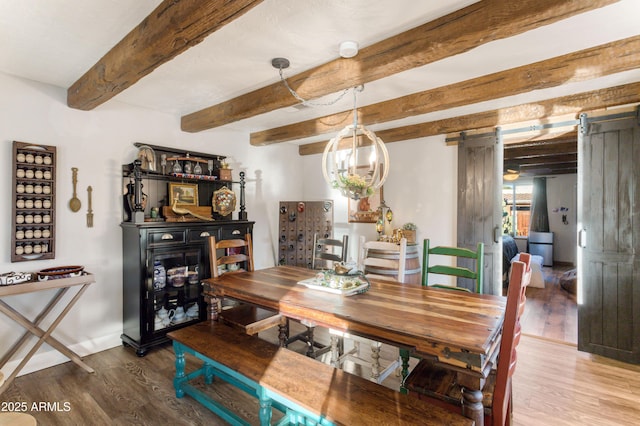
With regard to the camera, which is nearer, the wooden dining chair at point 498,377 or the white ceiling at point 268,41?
the wooden dining chair at point 498,377

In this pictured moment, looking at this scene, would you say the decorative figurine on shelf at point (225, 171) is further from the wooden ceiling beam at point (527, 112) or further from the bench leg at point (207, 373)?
the bench leg at point (207, 373)

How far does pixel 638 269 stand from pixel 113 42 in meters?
4.54

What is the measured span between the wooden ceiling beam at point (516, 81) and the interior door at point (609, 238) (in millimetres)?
1052

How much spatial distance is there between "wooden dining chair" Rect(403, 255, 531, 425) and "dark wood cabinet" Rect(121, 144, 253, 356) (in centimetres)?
249

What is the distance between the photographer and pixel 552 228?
8039 mm

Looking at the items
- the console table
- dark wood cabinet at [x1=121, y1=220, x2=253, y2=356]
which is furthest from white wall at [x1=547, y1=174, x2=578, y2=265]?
the console table

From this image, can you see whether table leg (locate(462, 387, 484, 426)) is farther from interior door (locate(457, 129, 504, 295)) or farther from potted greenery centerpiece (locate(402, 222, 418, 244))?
potted greenery centerpiece (locate(402, 222, 418, 244))

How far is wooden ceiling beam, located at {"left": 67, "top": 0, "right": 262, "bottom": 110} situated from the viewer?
1.45 meters

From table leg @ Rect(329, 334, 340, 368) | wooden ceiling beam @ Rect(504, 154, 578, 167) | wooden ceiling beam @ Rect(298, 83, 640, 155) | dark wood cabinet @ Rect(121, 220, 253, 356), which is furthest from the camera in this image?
wooden ceiling beam @ Rect(504, 154, 578, 167)

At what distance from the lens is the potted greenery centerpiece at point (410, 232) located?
13.5ft

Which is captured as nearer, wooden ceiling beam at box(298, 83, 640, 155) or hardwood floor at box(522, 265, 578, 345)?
wooden ceiling beam at box(298, 83, 640, 155)

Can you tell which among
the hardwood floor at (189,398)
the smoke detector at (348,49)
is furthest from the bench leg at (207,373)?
the smoke detector at (348,49)

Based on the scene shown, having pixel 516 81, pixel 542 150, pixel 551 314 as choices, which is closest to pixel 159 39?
pixel 516 81

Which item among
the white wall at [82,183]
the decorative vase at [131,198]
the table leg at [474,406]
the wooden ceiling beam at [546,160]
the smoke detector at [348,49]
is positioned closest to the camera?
the table leg at [474,406]
